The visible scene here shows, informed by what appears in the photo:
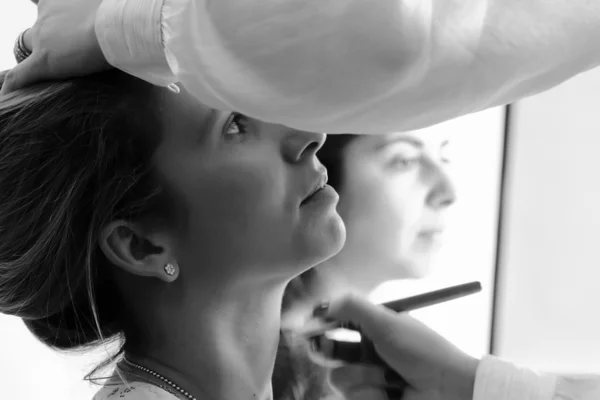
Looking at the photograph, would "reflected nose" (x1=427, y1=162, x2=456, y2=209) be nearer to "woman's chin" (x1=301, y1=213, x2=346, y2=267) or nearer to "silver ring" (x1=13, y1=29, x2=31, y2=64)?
"woman's chin" (x1=301, y1=213, x2=346, y2=267)

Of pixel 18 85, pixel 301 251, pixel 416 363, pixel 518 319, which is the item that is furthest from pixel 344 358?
pixel 518 319

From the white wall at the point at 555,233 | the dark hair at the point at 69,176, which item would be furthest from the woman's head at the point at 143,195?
the white wall at the point at 555,233

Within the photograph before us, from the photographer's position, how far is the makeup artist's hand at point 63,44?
2.13 ft

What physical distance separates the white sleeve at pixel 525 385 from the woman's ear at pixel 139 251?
0.34 m

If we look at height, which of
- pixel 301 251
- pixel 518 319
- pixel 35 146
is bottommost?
pixel 518 319

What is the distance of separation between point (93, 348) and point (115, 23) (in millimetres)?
438

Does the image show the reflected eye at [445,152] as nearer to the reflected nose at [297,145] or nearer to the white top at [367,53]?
the reflected nose at [297,145]

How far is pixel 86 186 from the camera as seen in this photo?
75 centimetres

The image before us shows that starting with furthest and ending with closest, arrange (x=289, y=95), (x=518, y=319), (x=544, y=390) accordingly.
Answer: (x=518, y=319), (x=544, y=390), (x=289, y=95)

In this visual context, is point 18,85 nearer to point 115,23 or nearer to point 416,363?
point 115,23

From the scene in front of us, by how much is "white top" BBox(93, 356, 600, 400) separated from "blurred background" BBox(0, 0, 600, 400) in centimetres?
90

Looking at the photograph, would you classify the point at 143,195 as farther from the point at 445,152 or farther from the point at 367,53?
the point at 445,152

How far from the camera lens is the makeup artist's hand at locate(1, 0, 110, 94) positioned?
0.65 m

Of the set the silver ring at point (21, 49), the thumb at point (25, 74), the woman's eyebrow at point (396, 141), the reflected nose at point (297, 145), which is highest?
the silver ring at point (21, 49)
